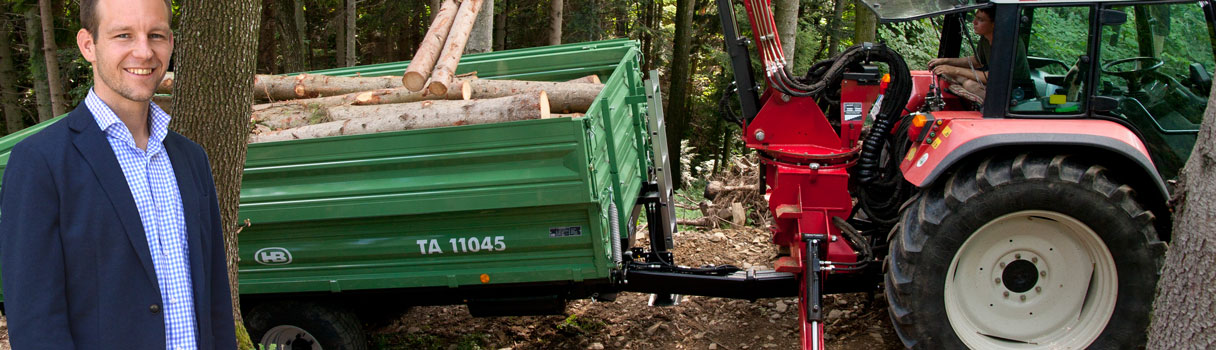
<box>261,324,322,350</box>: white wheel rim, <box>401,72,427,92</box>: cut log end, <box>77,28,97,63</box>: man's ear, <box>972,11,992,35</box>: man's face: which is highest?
<box>972,11,992,35</box>: man's face

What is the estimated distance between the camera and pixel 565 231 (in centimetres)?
400

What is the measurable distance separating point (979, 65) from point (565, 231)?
2.39 m

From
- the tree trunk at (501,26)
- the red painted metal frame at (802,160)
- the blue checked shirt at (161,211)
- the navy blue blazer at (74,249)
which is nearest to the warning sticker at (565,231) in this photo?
the red painted metal frame at (802,160)

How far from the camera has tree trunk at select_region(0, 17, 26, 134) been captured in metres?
10.1

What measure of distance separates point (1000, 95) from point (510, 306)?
2687 millimetres

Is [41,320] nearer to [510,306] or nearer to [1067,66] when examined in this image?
[510,306]

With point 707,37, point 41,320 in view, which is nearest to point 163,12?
point 41,320

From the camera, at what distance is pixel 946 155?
3875mm

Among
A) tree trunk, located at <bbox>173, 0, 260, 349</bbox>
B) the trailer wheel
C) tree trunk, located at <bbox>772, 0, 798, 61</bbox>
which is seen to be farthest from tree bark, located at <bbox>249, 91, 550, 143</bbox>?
tree trunk, located at <bbox>772, 0, 798, 61</bbox>

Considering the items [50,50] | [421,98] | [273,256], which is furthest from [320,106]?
[50,50]

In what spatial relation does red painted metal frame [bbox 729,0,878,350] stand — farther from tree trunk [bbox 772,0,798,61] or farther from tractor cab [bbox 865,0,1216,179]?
tree trunk [bbox 772,0,798,61]

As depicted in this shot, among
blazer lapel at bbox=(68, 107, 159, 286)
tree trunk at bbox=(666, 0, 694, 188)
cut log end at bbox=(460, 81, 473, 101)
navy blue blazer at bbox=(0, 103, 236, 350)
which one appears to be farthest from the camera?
tree trunk at bbox=(666, 0, 694, 188)

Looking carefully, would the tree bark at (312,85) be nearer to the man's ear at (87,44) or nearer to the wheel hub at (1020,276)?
the man's ear at (87,44)

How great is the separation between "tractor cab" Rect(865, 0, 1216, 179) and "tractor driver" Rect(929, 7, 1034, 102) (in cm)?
2
